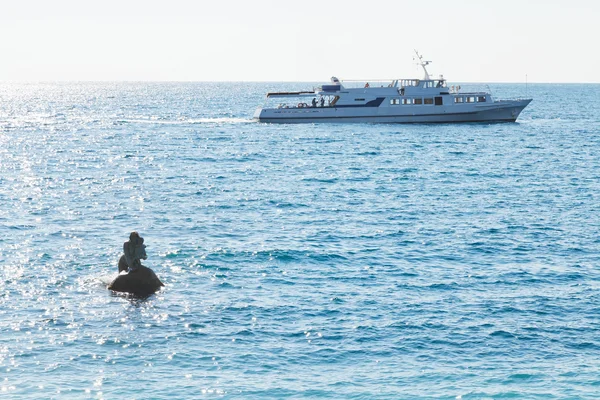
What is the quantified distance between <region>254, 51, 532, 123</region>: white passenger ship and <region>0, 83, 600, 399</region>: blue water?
32782 mm

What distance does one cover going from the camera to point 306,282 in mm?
33531

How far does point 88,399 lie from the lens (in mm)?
21266

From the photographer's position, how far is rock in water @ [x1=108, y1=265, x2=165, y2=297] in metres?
Result: 30.9

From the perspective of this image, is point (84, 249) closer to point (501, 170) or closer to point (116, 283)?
point (116, 283)

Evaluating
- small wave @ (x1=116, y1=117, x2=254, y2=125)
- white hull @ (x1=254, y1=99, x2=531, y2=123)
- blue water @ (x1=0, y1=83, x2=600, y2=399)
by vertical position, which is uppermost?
white hull @ (x1=254, y1=99, x2=531, y2=123)

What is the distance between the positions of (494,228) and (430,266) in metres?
9.65

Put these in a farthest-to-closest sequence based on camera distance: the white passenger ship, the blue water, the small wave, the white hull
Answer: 1. the small wave
2. the white hull
3. the white passenger ship
4. the blue water

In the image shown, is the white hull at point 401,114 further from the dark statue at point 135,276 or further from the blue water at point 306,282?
the dark statue at point 135,276

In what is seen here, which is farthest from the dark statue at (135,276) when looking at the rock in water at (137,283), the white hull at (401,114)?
the white hull at (401,114)

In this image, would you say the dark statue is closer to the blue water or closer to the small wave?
the blue water

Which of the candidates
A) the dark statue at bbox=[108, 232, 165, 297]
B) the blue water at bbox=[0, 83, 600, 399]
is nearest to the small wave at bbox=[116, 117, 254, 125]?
the blue water at bbox=[0, 83, 600, 399]

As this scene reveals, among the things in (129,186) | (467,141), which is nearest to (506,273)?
(129,186)

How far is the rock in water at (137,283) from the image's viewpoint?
30.9 metres

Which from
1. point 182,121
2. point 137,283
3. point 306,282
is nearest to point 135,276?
point 137,283
